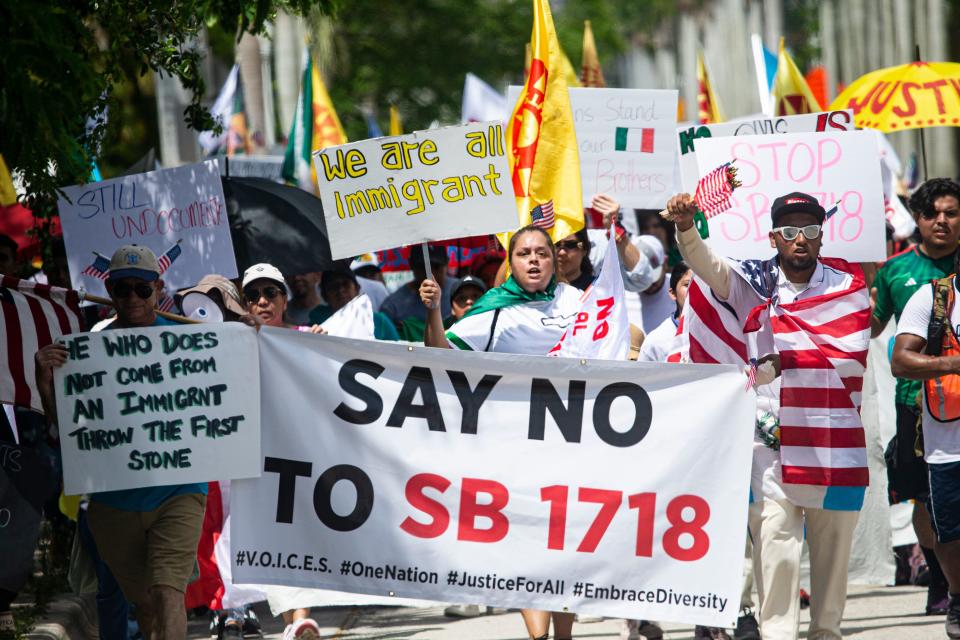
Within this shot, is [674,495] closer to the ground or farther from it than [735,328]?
closer to the ground

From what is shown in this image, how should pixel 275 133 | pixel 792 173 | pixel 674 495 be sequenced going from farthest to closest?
1. pixel 275 133
2. pixel 792 173
3. pixel 674 495

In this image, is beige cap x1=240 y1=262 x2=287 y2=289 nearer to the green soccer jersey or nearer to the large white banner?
the large white banner

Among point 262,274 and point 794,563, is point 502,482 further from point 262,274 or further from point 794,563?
point 262,274

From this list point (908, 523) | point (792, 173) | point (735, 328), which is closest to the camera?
point (735, 328)

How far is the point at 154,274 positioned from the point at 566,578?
85.3 inches

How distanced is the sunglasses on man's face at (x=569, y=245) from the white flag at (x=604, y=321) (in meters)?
1.40

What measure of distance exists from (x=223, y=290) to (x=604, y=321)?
2486 millimetres

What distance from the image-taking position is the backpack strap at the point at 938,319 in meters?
7.57

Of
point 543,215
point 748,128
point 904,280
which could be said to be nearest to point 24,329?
point 543,215

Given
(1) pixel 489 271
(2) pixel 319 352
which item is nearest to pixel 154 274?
(2) pixel 319 352

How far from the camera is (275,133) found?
3167 centimetres

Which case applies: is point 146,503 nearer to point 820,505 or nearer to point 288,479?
point 288,479

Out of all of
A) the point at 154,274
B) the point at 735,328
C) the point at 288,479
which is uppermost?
the point at 154,274

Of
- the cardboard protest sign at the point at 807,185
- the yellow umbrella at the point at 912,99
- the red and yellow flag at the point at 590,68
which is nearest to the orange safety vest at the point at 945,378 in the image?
the cardboard protest sign at the point at 807,185
